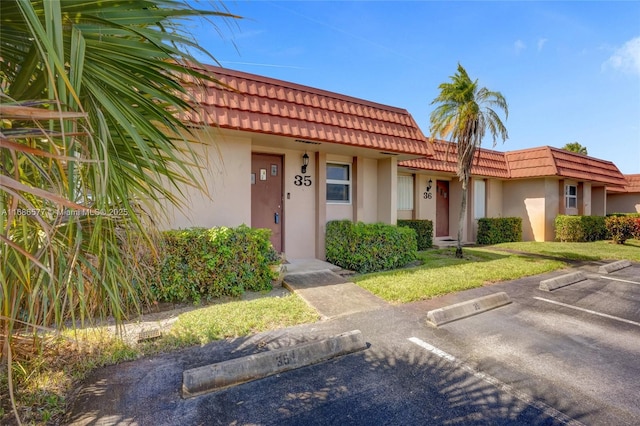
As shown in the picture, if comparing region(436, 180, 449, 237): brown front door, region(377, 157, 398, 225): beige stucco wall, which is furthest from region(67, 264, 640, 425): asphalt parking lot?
region(436, 180, 449, 237): brown front door

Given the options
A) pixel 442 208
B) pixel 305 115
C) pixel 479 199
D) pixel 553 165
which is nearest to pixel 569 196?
pixel 553 165

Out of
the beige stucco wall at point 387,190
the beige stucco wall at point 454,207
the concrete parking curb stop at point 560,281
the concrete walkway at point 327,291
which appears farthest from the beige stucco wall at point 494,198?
the concrete walkway at point 327,291

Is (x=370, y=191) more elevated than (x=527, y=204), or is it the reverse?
(x=370, y=191)

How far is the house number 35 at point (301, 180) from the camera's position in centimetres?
785

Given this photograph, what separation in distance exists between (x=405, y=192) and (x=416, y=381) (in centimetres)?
1044

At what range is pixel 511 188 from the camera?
1543 cm

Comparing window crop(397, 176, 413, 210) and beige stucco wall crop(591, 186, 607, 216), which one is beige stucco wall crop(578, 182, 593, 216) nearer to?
beige stucco wall crop(591, 186, 607, 216)

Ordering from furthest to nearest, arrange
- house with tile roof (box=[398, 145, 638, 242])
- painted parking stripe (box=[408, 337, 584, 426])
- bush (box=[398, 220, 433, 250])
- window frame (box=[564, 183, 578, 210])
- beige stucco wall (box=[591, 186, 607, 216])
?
beige stucco wall (box=[591, 186, 607, 216]) → window frame (box=[564, 183, 578, 210]) → house with tile roof (box=[398, 145, 638, 242]) → bush (box=[398, 220, 433, 250]) → painted parking stripe (box=[408, 337, 584, 426])

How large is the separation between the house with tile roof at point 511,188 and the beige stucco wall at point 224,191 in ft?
25.4

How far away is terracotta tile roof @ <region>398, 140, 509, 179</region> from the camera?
11727 mm

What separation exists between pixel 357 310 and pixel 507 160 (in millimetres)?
14902

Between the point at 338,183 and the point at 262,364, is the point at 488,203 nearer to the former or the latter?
the point at 338,183

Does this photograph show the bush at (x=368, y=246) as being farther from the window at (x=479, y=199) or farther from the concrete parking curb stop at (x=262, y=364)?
the window at (x=479, y=199)

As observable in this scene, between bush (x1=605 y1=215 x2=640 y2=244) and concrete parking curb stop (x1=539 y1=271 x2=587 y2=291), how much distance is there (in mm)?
9793
